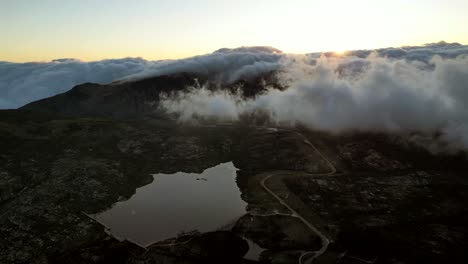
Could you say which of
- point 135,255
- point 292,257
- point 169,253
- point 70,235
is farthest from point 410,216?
point 70,235

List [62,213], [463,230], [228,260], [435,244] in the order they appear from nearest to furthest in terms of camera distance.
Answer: [228,260], [435,244], [463,230], [62,213]

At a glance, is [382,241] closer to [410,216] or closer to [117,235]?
[410,216]

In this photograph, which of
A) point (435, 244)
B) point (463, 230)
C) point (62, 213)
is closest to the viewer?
point (435, 244)

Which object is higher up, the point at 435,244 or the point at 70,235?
the point at 70,235

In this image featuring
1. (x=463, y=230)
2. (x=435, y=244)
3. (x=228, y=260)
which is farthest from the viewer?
(x=463, y=230)

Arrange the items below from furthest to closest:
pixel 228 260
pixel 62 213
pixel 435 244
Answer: pixel 62 213
pixel 435 244
pixel 228 260

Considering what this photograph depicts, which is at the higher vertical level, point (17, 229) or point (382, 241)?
point (17, 229)

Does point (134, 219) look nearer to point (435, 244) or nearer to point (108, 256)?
point (108, 256)

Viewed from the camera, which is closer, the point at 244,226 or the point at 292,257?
the point at 292,257

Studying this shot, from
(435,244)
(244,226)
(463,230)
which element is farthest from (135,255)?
(463,230)
